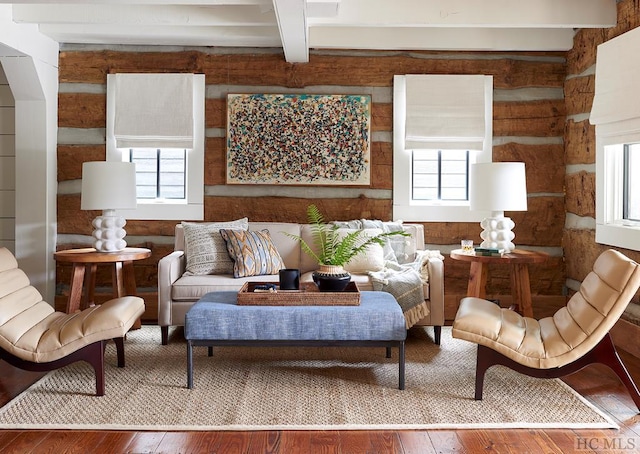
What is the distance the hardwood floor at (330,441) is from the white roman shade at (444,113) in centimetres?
316

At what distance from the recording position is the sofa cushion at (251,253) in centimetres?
471

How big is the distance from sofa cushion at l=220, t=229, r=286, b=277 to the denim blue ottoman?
1.20 metres

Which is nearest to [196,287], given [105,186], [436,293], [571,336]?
[105,186]

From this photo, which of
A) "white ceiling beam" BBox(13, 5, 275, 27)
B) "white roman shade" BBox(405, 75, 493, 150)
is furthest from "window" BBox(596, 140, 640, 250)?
"white ceiling beam" BBox(13, 5, 275, 27)

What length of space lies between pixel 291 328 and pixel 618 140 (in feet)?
9.63

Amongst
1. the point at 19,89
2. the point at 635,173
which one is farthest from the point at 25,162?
the point at 635,173

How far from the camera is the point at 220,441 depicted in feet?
9.25

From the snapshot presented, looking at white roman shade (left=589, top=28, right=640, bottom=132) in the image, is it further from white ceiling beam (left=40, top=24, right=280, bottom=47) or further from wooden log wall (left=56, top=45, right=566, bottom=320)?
white ceiling beam (left=40, top=24, right=280, bottom=47)

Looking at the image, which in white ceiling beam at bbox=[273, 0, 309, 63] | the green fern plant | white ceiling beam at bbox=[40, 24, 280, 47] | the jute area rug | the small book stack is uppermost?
white ceiling beam at bbox=[40, 24, 280, 47]

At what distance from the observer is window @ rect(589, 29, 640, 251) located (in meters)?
4.34

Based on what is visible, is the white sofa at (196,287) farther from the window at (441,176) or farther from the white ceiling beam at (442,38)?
the white ceiling beam at (442,38)

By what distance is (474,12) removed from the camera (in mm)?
4738

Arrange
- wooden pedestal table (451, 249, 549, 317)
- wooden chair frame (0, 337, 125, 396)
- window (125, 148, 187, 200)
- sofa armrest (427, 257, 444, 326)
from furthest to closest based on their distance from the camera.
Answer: window (125, 148, 187, 200), wooden pedestal table (451, 249, 549, 317), sofa armrest (427, 257, 444, 326), wooden chair frame (0, 337, 125, 396)

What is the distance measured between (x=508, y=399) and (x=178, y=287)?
244cm
